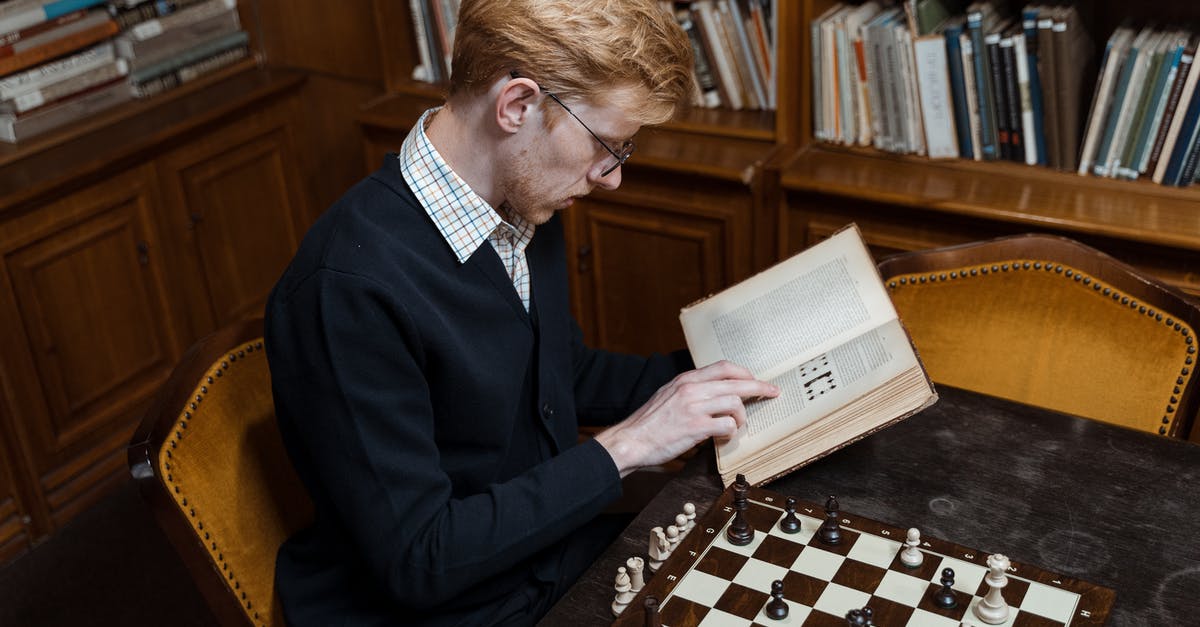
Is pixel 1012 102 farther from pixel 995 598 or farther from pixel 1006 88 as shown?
pixel 995 598

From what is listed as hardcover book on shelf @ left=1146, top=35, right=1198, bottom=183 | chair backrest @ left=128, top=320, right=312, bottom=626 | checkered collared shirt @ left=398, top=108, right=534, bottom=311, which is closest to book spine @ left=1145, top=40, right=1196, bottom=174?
hardcover book on shelf @ left=1146, top=35, right=1198, bottom=183

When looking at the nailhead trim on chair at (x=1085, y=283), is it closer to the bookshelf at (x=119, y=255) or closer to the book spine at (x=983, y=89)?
the book spine at (x=983, y=89)

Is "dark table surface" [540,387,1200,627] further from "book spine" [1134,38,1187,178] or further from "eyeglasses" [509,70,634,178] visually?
"book spine" [1134,38,1187,178]

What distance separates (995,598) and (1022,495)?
25 centimetres

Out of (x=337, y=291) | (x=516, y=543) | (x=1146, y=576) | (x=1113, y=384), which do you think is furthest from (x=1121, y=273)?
(x=337, y=291)

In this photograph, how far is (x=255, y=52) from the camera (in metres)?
3.22

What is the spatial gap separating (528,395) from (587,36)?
0.47 meters

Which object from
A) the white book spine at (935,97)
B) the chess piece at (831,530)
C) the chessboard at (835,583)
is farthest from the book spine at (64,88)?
the chess piece at (831,530)

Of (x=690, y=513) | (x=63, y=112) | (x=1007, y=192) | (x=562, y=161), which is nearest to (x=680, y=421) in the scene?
(x=690, y=513)

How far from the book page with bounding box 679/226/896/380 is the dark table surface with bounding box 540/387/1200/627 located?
0.46 ft

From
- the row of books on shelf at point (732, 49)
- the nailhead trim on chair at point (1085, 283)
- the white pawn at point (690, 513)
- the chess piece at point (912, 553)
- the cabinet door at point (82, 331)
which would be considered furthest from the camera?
the cabinet door at point (82, 331)

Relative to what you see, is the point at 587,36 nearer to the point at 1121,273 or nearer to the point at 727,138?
the point at 1121,273

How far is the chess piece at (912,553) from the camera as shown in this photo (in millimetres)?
1197

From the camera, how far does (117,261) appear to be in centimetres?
279
